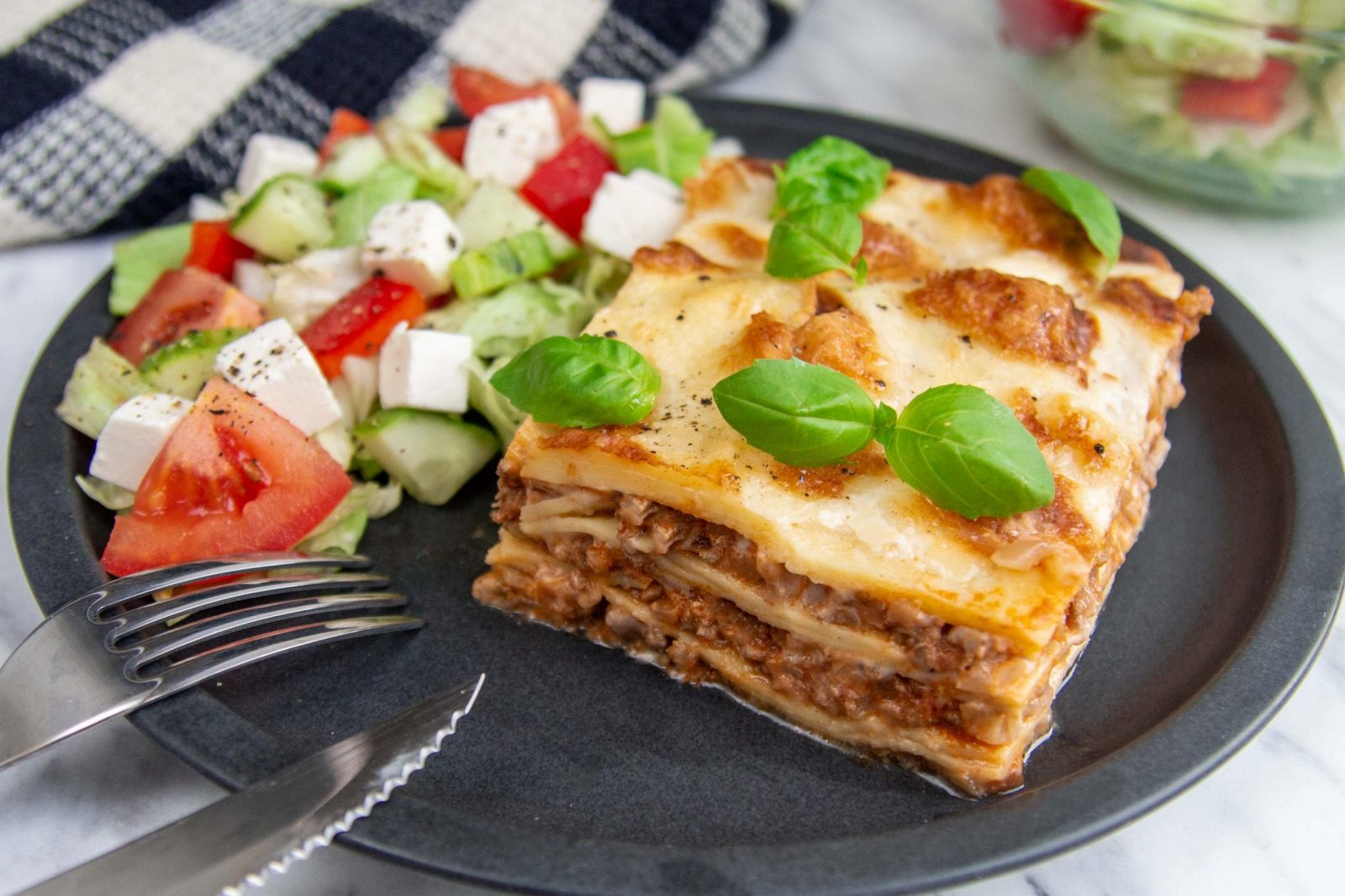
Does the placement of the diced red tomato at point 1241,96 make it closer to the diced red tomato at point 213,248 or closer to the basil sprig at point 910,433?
the basil sprig at point 910,433

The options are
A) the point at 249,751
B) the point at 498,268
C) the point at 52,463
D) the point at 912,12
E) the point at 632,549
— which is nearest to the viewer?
the point at 249,751

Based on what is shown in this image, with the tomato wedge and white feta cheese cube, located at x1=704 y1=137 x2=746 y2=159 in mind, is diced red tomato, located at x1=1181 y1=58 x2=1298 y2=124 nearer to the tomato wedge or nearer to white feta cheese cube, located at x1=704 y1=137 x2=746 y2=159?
white feta cheese cube, located at x1=704 y1=137 x2=746 y2=159

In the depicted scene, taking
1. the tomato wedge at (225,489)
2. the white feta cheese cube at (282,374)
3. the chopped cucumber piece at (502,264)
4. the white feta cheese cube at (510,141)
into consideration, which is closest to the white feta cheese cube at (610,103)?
the white feta cheese cube at (510,141)

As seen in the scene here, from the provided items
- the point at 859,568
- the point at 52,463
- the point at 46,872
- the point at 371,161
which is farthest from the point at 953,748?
the point at 371,161

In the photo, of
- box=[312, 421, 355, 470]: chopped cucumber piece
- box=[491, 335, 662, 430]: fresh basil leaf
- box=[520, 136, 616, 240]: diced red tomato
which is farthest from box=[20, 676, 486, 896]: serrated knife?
box=[520, 136, 616, 240]: diced red tomato

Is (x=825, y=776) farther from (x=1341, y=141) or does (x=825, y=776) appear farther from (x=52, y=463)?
(x=1341, y=141)

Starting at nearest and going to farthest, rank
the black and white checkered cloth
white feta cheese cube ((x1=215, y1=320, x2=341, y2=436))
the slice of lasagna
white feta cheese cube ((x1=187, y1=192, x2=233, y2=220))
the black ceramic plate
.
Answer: the black ceramic plate, the slice of lasagna, white feta cheese cube ((x1=215, y1=320, x2=341, y2=436)), white feta cheese cube ((x1=187, y1=192, x2=233, y2=220)), the black and white checkered cloth
